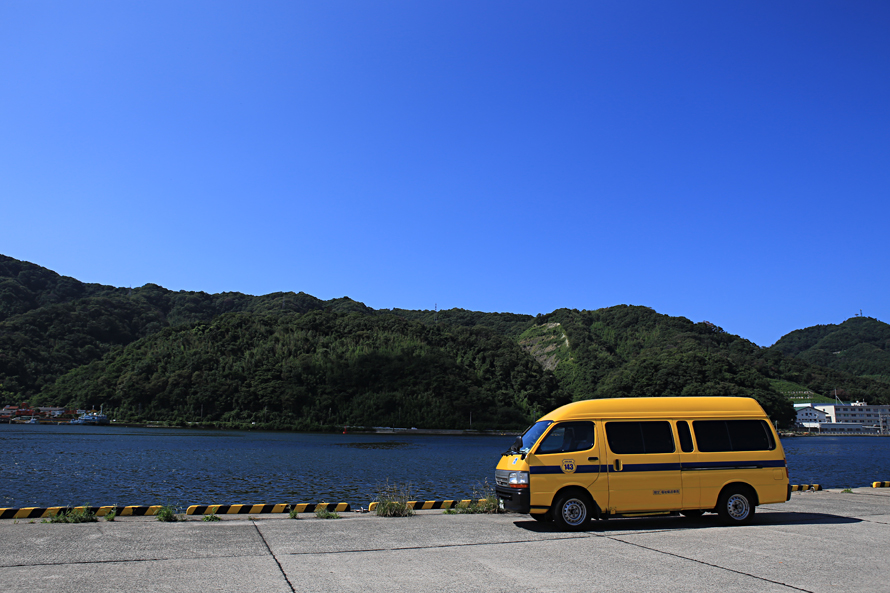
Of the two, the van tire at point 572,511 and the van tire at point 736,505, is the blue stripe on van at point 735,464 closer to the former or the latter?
the van tire at point 736,505

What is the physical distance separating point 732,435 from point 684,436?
42.8 inches

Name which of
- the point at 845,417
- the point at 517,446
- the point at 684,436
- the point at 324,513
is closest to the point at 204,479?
the point at 324,513

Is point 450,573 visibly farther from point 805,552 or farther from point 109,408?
point 109,408

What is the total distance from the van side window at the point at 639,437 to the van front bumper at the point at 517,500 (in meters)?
1.95

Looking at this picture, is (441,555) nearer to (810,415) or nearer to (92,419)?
(92,419)

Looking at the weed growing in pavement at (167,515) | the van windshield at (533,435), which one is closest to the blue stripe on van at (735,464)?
the van windshield at (533,435)

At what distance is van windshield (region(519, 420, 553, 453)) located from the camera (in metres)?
12.2

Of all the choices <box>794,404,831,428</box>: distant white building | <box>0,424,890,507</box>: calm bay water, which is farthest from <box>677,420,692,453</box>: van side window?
<box>794,404,831,428</box>: distant white building

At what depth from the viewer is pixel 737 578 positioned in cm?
797

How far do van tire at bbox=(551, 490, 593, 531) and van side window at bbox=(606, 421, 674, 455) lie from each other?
1.13 m

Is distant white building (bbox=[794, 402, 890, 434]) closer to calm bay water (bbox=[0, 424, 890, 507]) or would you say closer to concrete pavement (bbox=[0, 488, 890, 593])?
calm bay water (bbox=[0, 424, 890, 507])

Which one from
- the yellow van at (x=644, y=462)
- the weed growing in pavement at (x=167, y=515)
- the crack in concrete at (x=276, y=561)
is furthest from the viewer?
the weed growing in pavement at (x=167, y=515)

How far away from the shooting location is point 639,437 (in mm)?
12344

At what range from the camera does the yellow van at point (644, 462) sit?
11.9m
